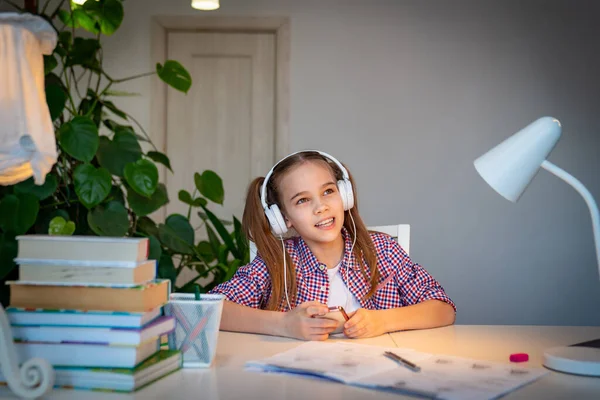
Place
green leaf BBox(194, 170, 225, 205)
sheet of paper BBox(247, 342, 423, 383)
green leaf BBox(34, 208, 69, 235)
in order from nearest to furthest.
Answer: sheet of paper BBox(247, 342, 423, 383) < green leaf BBox(34, 208, 69, 235) < green leaf BBox(194, 170, 225, 205)

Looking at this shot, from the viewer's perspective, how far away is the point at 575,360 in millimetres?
1285

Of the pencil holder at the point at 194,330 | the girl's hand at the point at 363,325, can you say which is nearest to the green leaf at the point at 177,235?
the girl's hand at the point at 363,325

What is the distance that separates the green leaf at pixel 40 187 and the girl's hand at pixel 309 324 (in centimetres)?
152

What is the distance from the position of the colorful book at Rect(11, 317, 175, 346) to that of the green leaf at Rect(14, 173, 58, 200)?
1731 millimetres

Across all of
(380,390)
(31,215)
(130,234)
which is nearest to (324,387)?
(380,390)

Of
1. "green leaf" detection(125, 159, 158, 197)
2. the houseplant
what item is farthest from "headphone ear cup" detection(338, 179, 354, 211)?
"green leaf" detection(125, 159, 158, 197)

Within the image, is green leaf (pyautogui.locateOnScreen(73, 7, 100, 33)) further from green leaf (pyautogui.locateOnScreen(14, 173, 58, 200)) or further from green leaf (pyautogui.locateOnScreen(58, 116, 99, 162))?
green leaf (pyautogui.locateOnScreen(14, 173, 58, 200))

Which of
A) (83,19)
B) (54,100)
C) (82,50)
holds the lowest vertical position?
(54,100)

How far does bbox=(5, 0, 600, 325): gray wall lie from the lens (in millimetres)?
4363

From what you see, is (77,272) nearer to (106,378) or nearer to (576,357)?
(106,378)

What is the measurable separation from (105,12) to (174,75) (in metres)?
0.37

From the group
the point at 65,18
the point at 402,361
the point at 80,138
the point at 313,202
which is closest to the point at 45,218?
the point at 80,138

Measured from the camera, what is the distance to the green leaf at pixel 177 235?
3141mm

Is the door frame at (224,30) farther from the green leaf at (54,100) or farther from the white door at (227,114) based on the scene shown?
the green leaf at (54,100)
